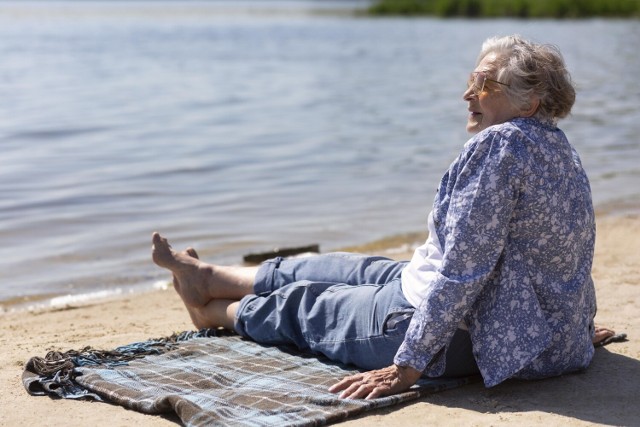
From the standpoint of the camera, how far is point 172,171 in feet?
36.2

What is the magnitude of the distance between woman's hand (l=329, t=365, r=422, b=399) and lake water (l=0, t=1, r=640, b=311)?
126 inches

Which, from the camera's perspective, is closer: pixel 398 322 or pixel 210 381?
pixel 398 322

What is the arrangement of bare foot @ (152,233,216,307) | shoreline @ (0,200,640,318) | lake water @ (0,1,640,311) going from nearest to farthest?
bare foot @ (152,233,216,307) < shoreline @ (0,200,640,318) < lake water @ (0,1,640,311)

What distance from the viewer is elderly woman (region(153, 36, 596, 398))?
370 cm

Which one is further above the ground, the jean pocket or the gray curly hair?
the gray curly hair

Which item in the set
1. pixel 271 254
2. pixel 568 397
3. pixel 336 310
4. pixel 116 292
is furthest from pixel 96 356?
pixel 271 254

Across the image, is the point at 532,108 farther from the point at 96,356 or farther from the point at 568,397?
the point at 96,356

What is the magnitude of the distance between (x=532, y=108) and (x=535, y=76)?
12cm

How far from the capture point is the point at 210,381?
13.4ft

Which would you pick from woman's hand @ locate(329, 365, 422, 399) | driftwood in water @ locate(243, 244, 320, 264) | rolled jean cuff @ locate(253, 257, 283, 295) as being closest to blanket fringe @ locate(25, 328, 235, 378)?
rolled jean cuff @ locate(253, 257, 283, 295)

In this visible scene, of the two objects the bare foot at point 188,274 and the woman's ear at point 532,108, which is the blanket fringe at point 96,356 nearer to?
the bare foot at point 188,274

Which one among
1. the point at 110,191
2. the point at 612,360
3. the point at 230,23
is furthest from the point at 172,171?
the point at 230,23

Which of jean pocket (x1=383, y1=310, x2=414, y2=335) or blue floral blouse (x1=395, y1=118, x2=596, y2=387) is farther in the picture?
jean pocket (x1=383, y1=310, x2=414, y2=335)

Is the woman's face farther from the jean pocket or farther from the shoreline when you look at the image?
Answer: the shoreline
